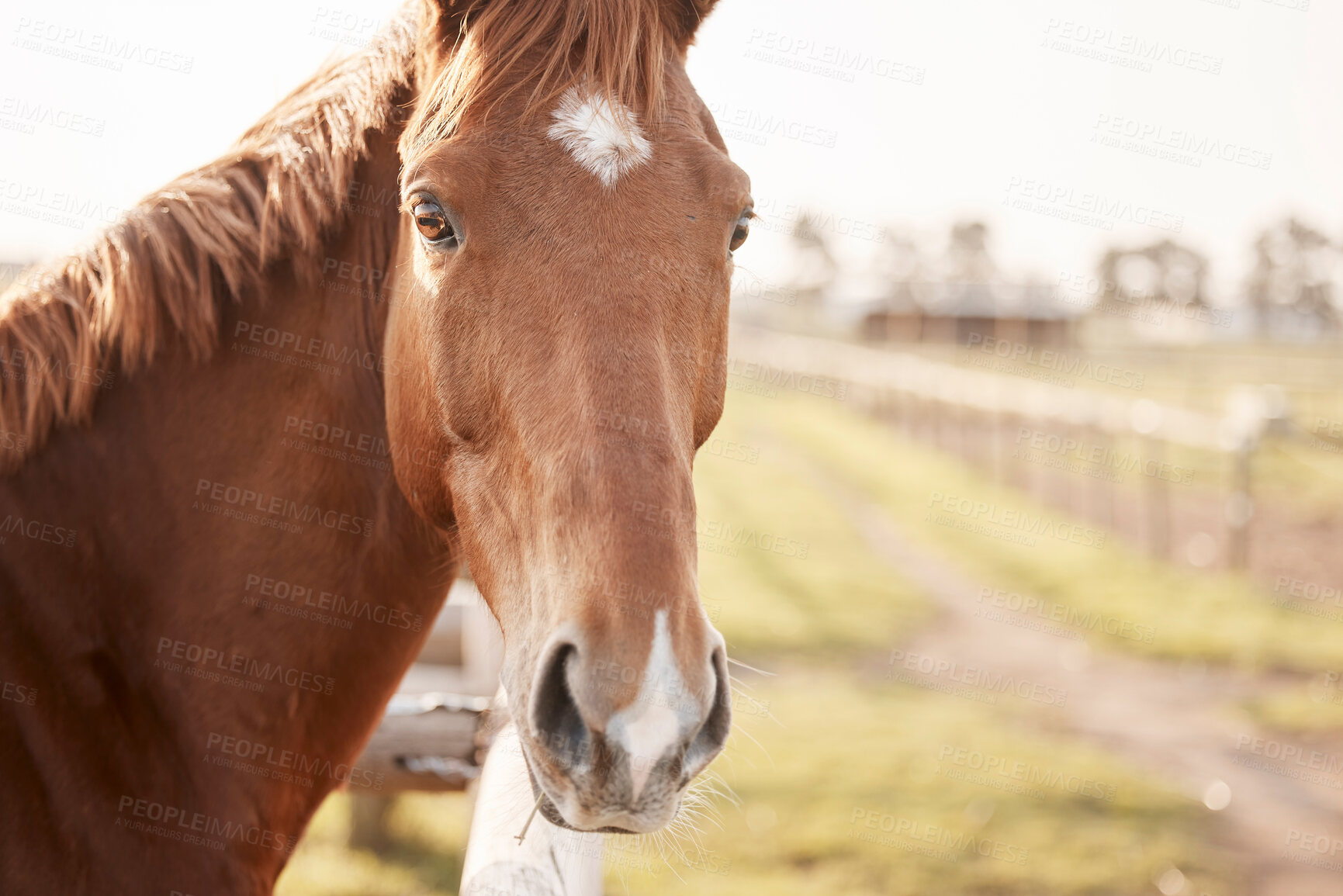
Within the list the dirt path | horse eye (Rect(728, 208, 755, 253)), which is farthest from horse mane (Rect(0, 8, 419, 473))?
the dirt path

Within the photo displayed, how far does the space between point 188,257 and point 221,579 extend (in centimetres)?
79

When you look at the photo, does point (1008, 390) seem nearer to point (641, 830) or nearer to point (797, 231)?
point (797, 231)

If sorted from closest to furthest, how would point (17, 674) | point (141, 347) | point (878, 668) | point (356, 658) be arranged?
point (17, 674) < point (141, 347) < point (356, 658) < point (878, 668)

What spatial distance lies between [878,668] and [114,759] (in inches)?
277

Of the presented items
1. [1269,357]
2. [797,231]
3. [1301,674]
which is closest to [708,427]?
[797,231]

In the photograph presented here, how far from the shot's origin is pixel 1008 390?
59.2 ft

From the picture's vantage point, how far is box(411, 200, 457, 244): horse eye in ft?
6.18

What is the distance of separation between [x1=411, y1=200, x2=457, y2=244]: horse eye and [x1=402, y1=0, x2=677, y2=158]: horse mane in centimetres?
16

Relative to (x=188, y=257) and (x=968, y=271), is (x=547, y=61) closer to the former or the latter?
(x=188, y=257)

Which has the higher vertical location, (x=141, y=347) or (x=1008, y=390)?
(x=141, y=347)

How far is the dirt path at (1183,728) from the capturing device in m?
5.21

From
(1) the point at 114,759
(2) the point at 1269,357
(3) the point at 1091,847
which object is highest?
(1) the point at 114,759

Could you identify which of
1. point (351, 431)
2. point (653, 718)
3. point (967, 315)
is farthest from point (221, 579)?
point (967, 315)

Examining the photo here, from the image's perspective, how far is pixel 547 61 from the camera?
196cm
